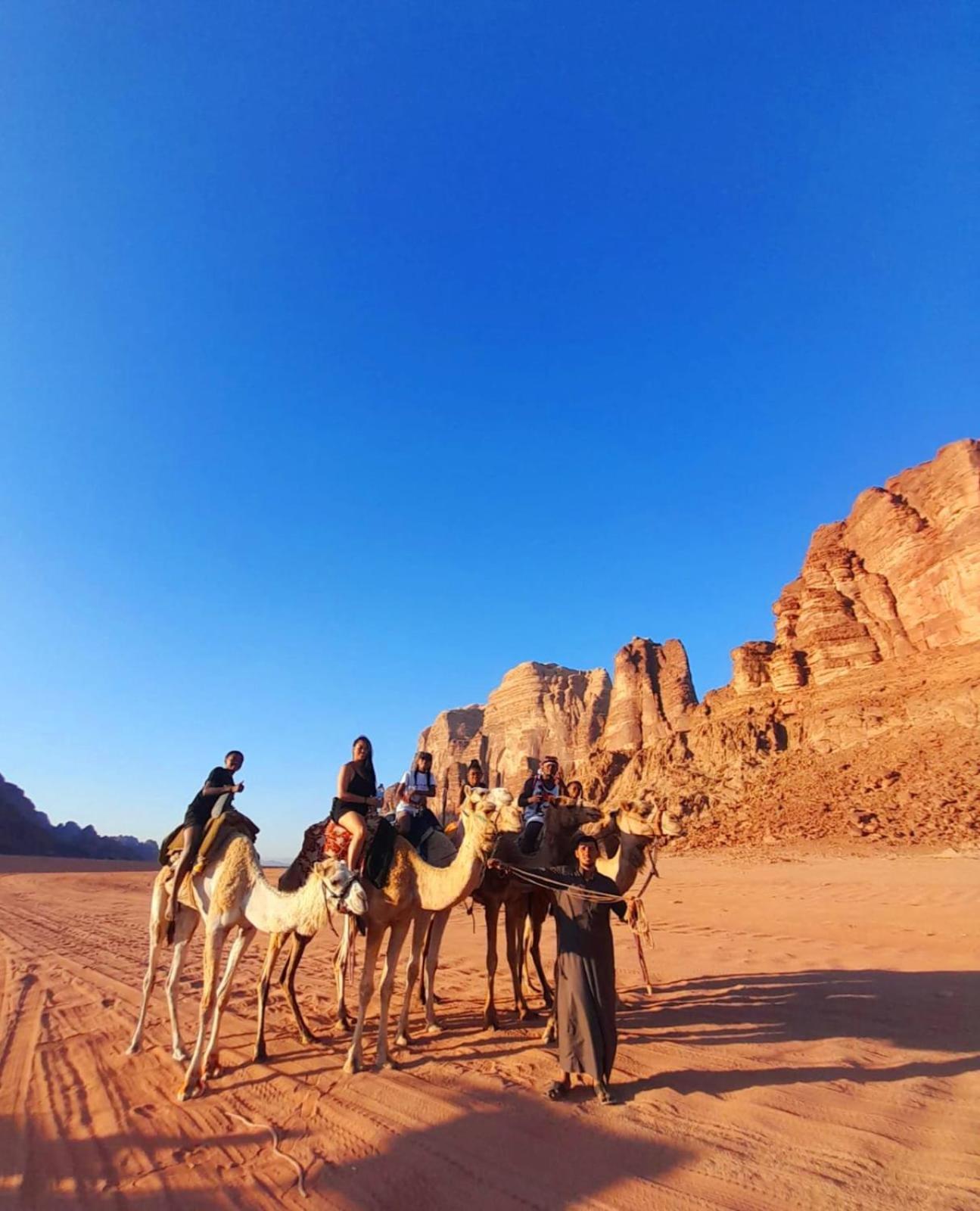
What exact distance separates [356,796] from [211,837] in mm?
1766

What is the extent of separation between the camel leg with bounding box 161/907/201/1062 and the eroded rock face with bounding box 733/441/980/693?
2285 inches

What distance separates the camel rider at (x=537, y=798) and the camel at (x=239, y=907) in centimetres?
219

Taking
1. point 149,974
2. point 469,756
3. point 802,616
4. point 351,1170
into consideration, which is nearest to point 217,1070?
point 149,974

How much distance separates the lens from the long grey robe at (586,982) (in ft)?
20.0

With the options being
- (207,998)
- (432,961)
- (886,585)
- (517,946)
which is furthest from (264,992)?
(886,585)

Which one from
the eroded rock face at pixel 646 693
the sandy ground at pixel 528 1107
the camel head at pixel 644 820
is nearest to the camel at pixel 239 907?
the sandy ground at pixel 528 1107

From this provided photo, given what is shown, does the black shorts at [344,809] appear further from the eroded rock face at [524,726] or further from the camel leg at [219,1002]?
the eroded rock face at [524,726]

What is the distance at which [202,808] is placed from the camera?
8469 millimetres

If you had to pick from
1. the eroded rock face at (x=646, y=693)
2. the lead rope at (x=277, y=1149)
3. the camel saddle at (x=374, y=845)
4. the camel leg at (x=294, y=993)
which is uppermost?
the eroded rock face at (x=646, y=693)

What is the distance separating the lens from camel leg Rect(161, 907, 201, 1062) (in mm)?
7496

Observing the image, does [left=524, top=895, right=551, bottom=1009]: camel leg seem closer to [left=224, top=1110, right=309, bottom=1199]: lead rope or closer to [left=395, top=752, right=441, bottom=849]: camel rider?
[left=395, top=752, right=441, bottom=849]: camel rider

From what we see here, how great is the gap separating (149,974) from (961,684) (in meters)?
51.8

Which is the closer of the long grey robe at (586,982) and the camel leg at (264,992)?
the long grey robe at (586,982)

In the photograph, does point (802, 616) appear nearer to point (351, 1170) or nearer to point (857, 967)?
→ point (857, 967)
